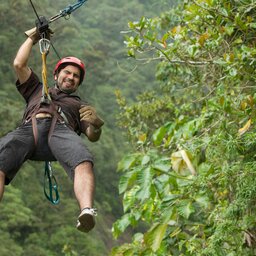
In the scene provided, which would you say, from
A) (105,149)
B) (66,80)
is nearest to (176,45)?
(66,80)

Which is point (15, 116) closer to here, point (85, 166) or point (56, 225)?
point (56, 225)

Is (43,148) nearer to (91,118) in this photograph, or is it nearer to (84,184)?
(91,118)

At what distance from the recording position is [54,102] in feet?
13.5

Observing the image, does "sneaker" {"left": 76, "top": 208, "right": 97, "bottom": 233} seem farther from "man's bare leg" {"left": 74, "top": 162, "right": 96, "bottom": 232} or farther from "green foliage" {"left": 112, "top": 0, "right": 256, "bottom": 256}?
"green foliage" {"left": 112, "top": 0, "right": 256, "bottom": 256}

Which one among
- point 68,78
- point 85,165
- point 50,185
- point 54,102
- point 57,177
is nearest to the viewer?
point 85,165

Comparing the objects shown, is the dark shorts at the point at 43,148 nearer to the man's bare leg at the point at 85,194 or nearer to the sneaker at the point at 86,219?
the man's bare leg at the point at 85,194

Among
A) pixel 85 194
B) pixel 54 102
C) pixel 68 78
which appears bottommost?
pixel 85 194

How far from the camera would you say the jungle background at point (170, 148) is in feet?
12.2

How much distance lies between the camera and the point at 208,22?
5008mm

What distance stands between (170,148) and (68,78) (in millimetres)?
3383

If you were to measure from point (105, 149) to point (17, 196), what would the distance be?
9.59 m

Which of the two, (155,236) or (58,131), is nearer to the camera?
(155,236)

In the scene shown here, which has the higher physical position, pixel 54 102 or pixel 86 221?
pixel 54 102

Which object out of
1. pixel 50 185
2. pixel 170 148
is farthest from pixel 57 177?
pixel 50 185
